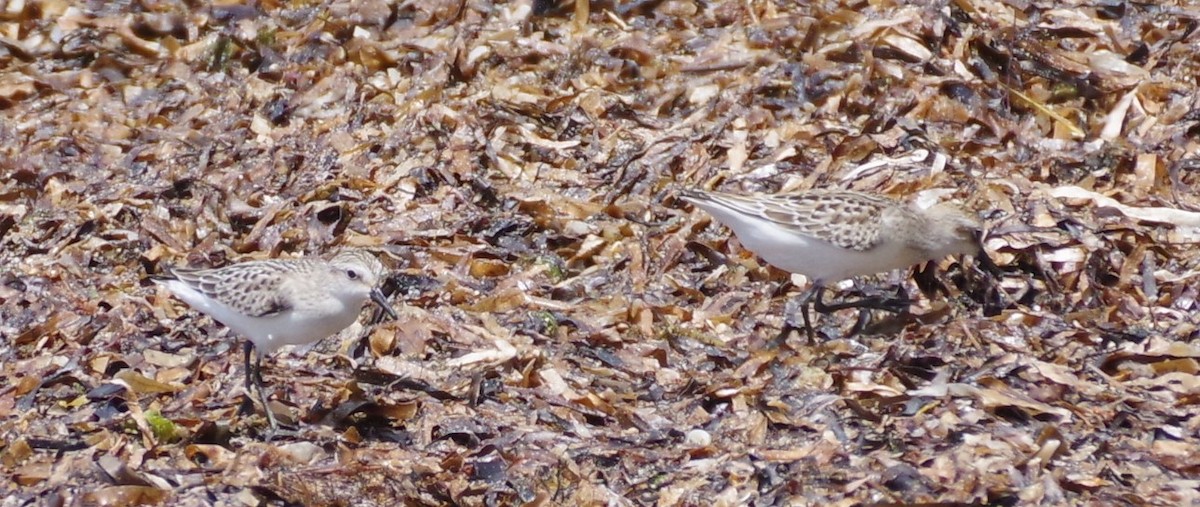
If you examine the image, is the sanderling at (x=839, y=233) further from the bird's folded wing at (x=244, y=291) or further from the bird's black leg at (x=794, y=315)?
the bird's folded wing at (x=244, y=291)

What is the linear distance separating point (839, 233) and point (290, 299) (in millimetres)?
2511

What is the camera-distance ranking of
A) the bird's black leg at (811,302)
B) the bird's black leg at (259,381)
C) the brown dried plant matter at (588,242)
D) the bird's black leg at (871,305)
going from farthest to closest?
the bird's black leg at (871,305) < the bird's black leg at (811,302) < the bird's black leg at (259,381) < the brown dried plant matter at (588,242)

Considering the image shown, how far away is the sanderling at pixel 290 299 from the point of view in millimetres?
6648

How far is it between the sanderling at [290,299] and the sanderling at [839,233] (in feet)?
5.59

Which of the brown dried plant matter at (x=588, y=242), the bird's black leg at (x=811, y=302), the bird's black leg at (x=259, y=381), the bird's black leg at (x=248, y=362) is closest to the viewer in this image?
the brown dried plant matter at (x=588, y=242)

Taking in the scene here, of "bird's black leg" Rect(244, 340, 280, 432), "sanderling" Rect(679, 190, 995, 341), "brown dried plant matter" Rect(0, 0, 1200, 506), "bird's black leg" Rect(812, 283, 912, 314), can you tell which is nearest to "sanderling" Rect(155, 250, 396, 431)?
"bird's black leg" Rect(244, 340, 280, 432)

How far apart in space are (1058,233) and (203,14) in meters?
5.56

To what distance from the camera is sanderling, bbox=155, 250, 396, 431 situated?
6648 millimetres

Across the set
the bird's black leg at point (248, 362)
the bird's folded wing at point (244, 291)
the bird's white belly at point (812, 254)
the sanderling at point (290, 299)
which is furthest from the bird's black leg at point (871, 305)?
the bird's black leg at point (248, 362)

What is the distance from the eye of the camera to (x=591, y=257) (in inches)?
316

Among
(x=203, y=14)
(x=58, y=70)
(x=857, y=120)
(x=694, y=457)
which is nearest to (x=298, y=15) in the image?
(x=203, y=14)

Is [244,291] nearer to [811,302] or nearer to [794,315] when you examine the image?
[794,315]

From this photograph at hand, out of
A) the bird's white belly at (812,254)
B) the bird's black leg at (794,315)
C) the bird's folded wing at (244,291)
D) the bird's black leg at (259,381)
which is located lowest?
the bird's black leg at (794,315)

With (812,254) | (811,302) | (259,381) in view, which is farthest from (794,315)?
(259,381)
